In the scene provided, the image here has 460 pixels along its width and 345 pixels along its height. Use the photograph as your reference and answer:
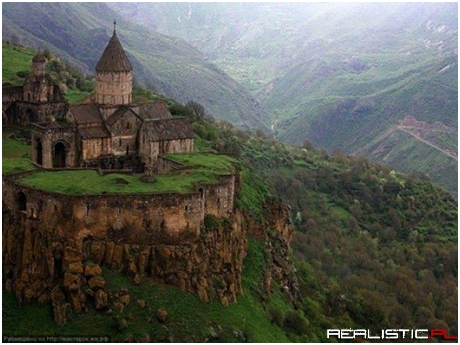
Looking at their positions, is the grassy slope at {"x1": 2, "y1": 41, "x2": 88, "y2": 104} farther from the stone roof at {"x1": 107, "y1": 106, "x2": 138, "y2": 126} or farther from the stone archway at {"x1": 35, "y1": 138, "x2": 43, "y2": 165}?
the stone archway at {"x1": 35, "y1": 138, "x2": 43, "y2": 165}

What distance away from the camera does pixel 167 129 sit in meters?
45.3

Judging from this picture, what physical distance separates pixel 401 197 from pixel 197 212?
165 ft

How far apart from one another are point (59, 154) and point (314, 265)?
24.3 metres

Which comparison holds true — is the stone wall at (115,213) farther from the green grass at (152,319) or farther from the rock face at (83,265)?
the green grass at (152,319)

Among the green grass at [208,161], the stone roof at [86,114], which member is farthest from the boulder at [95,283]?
the stone roof at [86,114]

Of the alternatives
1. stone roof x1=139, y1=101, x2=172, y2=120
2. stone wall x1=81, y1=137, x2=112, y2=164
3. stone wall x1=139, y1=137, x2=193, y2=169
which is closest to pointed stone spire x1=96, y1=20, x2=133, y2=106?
stone roof x1=139, y1=101, x2=172, y2=120

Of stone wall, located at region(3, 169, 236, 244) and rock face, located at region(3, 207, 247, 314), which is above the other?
stone wall, located at region(3, 169, 236, 244)

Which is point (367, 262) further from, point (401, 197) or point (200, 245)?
point (200, 245)

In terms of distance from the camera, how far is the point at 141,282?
3362cm

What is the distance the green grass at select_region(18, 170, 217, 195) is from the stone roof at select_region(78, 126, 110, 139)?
19.4 ft

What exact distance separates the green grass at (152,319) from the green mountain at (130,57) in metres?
105

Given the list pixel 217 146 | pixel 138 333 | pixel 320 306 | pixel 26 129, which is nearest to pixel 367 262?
pixel 217 146

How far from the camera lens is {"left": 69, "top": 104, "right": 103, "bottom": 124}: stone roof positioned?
44469 millimetres

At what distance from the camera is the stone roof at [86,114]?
146 feet
